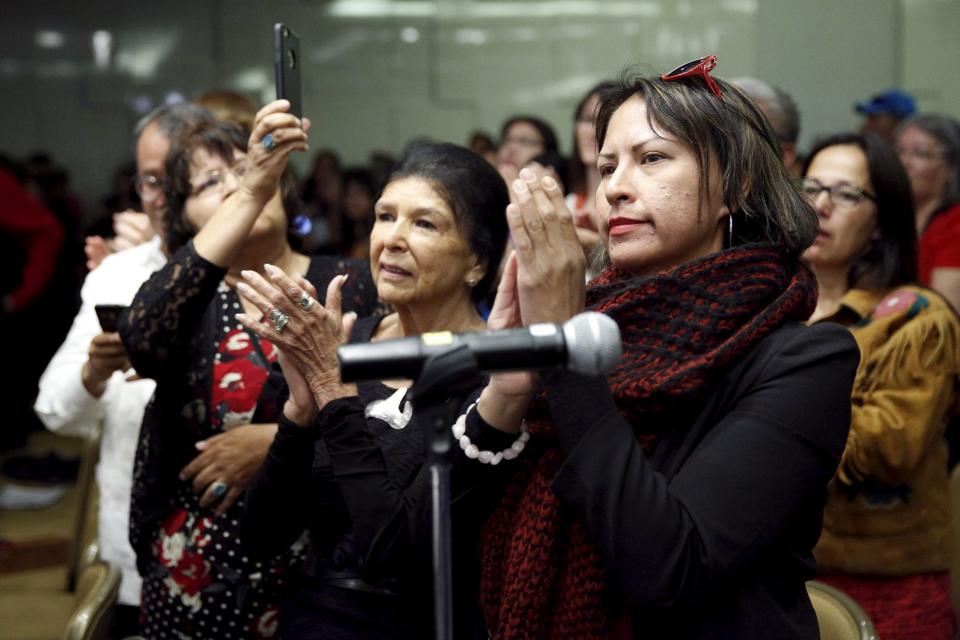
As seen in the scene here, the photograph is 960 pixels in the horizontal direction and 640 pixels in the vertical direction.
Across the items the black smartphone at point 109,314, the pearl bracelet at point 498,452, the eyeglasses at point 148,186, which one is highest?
the eyeglasses at point 148,186

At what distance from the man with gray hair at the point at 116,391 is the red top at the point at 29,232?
3.35m

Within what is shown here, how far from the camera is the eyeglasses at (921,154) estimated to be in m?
4.04

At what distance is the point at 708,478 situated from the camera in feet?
4.35

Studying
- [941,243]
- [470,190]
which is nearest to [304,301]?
[470,190]

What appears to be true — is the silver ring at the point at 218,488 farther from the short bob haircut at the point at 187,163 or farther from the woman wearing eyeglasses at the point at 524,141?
the woman wearing eyeglasses at the point at 524,141

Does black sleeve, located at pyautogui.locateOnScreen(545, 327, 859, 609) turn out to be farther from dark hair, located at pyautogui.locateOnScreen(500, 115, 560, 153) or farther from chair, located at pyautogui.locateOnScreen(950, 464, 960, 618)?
dark hair, located at pyautogui.locateOnScreen(500, 115, 560, 153)

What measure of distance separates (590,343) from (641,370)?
0.90ft

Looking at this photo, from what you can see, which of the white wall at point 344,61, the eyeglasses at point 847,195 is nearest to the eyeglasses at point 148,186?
the eyeglasses at point 847,195

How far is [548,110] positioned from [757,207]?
23.3ft

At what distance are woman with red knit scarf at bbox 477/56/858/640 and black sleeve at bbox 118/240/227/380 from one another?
2.59 ft

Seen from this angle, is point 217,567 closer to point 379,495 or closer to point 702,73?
point 379,495

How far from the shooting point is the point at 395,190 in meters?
2.00

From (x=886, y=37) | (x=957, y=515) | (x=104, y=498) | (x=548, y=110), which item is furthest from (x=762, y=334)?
(x=548, y=110)

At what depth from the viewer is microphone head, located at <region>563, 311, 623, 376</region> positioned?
1154 mm
